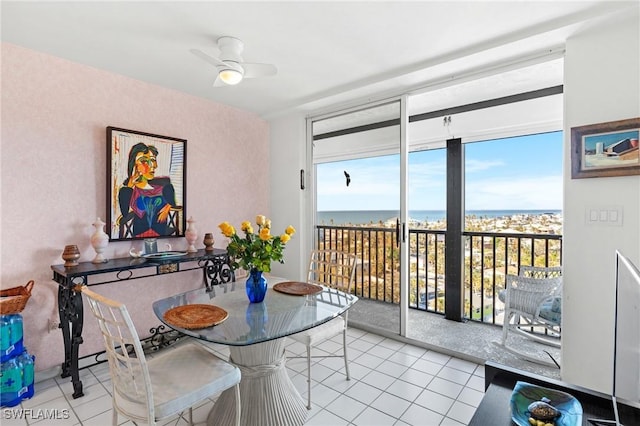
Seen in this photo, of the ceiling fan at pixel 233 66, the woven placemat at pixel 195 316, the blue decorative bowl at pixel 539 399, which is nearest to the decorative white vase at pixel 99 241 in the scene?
the woven placemat at pixel 195 316

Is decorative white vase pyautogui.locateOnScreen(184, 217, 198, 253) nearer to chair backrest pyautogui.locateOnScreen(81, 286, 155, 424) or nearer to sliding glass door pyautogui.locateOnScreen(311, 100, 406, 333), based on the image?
sliding glass door pyautogui.locateOnScreen(311, 100, 406, 333)

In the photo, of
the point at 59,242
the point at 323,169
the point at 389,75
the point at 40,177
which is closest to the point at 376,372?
the point at 323,169

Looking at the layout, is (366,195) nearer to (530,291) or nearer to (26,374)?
(530,291)

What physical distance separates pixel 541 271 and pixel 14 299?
167 inches

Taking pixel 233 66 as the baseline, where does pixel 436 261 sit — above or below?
below

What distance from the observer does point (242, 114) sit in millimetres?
3947

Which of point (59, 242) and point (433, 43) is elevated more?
point (433, 43)

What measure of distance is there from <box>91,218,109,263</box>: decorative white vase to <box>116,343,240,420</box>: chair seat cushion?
1.34 metres

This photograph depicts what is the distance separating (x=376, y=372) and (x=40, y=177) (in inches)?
122

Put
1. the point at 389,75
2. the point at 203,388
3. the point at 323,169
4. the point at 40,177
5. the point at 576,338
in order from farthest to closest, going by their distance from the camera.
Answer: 1. the point at 323,169
2. the point at 389,75
3. the point at 40,177
4. the point at 576,338
5. the point at 203,388

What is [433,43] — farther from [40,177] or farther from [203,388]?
[40,177]

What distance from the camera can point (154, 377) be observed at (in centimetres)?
159

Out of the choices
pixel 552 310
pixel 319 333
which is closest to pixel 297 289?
pixel 319 333

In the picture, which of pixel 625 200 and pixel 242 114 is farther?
pixel 242 114
